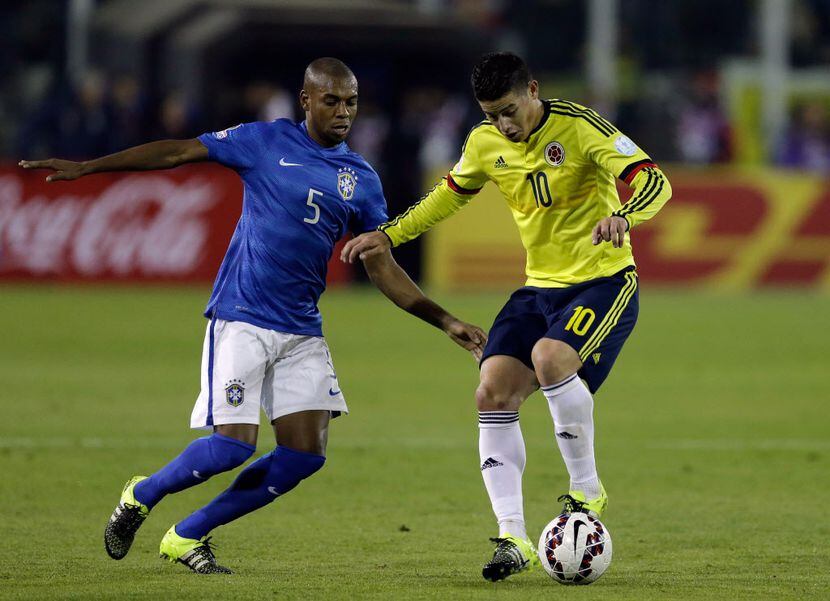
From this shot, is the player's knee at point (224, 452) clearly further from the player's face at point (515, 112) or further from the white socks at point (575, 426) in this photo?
the player's face at point (515, 112)

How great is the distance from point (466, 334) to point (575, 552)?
1.12 m

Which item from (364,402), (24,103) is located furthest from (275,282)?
(24,103)

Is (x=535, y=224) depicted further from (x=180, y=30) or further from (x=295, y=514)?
(x=180, y=30)

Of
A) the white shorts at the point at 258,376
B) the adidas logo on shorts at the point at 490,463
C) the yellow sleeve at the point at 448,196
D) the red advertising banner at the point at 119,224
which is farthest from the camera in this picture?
the red advertising banner at the point at 119,224

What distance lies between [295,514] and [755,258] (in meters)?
15.8

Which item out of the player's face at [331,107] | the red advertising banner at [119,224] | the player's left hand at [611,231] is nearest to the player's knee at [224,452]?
the player's face at [331,107]

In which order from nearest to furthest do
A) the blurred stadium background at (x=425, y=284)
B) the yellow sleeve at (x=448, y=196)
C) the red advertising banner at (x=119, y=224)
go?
1. the yellow sleeve at (x=448, y=196)
2. the blurred stadium background at (x=425, y=284)
3. the red advertising banner at (x=119, y=224)

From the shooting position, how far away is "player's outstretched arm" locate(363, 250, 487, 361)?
22.7ft

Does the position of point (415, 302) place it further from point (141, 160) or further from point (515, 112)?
point (141, 160)

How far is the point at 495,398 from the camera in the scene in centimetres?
694

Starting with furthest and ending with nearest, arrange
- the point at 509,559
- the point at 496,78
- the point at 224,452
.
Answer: the point at 496,78 < the point at 224,452 < the point at 509,559

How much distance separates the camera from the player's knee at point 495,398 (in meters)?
6.95

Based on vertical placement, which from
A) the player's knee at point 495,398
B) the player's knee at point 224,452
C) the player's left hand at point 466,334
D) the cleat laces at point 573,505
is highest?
the player's left hand at point 466,334

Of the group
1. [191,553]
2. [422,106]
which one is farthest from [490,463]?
[422,106]
